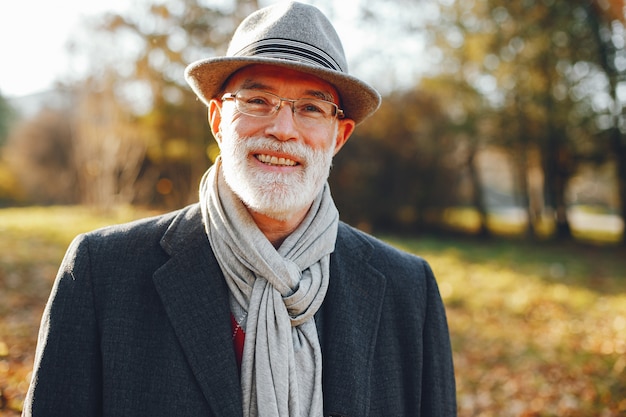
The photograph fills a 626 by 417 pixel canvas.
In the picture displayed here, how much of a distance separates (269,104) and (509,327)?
21.3 feet

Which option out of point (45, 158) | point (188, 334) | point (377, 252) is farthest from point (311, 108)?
point (45, 158)

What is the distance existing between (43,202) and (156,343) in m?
24.0

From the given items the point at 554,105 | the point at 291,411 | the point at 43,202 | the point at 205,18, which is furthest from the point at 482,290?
the point at 43,202

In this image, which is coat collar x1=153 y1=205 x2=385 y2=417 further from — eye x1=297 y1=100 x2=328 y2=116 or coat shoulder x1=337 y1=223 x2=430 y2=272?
eye x1=297 y1=100 x2=328 y2=116

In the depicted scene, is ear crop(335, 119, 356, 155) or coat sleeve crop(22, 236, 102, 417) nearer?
coat sleeve crop(22, 236, 102, 417)

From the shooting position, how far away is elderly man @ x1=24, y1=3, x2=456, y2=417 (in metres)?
1.75

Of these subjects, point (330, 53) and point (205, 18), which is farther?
point (205, 18)

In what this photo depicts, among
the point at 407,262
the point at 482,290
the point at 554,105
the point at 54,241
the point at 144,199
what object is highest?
the point at 554,105

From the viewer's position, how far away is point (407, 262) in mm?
2350

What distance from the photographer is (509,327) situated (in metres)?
7.25

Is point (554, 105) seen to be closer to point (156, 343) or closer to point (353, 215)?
point (353, 215)

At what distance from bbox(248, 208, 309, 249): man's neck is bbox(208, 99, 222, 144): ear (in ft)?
1.31

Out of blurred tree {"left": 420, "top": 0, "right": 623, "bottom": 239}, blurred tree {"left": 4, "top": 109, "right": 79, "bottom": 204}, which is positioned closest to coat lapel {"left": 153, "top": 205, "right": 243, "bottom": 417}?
blurred tree {"left": 420, "top": 0, "right": 623, "bottom": 239}

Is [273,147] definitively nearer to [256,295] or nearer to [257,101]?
[257,101]
